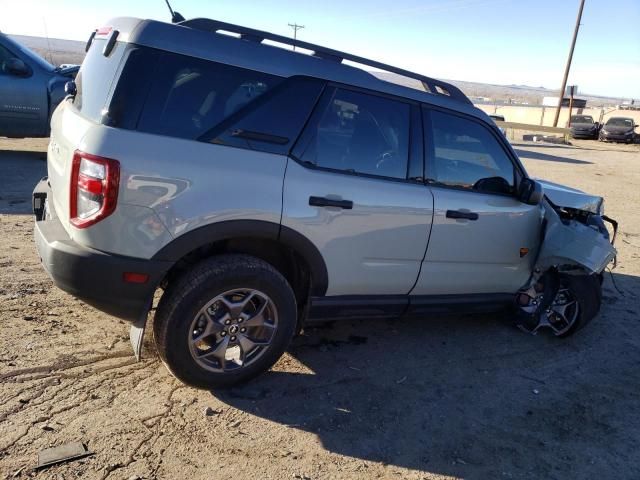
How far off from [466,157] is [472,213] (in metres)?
0.44

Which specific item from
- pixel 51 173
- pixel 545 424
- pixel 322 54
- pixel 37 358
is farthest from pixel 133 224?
pixel 545 424

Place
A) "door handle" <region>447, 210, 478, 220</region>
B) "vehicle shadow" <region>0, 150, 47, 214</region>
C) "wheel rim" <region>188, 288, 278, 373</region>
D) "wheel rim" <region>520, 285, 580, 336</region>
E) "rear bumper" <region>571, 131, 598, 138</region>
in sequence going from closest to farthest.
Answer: "wheel rim" <region>188, 288, 278, 373</region>
"door handle" <region>447, 210, 478, 220</region>
"wheel rim" <region>520, 285, 580, 336</region>
"vehicle shadow" <region>0, 150, 47, 214</region>
"rear bumper" <region>571, 131, 598, 138</region>

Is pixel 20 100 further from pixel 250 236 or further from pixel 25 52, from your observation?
pixel 250 236

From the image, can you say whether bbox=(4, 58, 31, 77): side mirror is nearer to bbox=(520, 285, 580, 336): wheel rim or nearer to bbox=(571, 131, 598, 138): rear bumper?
bbox=(520, 285, 580, 336): wheel rim

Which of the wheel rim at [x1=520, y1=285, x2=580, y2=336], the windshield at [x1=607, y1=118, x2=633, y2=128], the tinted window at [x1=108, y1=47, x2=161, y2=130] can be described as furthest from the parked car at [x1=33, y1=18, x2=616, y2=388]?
the windshield at [x1=607, y1=118, x2=633, y2=128]

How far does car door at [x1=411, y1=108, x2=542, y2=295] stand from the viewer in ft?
11.9

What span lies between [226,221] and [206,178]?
0.26m

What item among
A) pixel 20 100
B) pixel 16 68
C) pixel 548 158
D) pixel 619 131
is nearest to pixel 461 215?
pixel 20 100

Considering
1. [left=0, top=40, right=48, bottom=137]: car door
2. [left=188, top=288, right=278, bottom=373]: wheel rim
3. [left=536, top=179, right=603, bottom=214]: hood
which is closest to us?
[left=188, top=288, right=278, bottom=373]: wheel rim

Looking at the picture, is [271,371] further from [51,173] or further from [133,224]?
[51,173]

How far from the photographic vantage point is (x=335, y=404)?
3.16 m

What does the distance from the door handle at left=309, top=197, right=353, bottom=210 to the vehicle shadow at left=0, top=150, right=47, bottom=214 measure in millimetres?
4737

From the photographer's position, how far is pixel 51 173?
10.6 ft

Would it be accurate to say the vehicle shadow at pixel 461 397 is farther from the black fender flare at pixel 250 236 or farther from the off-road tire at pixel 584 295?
the black fender flare at pixel 250 236
